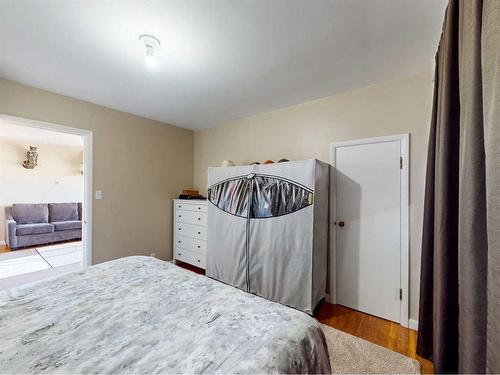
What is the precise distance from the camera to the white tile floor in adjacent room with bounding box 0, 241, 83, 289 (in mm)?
3156

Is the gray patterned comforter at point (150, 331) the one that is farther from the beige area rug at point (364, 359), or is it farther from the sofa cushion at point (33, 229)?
the sofa cushion at point (33, 229)

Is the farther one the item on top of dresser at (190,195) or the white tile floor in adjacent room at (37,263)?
the item on top of dresser at (190,195)

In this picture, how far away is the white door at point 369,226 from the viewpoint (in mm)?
2219

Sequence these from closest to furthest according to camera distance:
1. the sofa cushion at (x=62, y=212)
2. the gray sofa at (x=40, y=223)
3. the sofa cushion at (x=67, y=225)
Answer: the gray sofa at (x=40, y=223), the sofa cushion at (x=67, y=225), the sofa cushion at (x=62, y=212)

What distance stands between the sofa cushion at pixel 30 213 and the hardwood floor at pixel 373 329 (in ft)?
20.7

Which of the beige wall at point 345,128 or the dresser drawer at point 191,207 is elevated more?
the beige wall at point 345,128

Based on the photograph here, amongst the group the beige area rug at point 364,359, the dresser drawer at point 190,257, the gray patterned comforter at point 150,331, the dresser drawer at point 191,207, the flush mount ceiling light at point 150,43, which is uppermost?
the flush mount ceiling light at point 150,43

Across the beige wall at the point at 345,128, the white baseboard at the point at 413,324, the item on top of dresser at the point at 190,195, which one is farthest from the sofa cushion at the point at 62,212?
the white baseboard at the point at 413,324

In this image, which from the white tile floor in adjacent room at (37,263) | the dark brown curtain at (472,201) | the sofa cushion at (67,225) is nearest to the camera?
the dark brown curtain at (472,201)

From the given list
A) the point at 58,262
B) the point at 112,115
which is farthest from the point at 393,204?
the point at 58,262

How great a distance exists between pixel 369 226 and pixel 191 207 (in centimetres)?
251

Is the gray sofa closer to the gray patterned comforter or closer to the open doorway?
the open doorway

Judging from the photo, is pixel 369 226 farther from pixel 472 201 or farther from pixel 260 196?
pixel 472 201

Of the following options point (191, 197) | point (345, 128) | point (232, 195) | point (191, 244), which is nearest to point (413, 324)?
point (345, 128)
